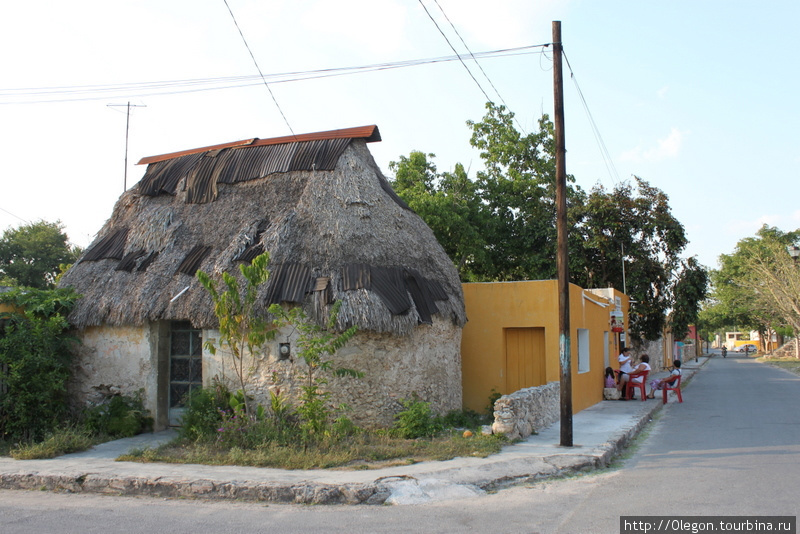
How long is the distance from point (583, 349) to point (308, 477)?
10.5 meters

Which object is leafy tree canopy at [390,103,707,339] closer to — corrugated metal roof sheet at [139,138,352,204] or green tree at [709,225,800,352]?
corrugated metal roof sheet at [139,138,352,204]

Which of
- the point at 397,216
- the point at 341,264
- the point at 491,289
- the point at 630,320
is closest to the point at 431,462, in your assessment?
the point at 341,264

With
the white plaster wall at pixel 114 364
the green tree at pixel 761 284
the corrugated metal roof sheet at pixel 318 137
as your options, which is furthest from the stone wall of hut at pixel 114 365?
the green tree at pixel 761 284

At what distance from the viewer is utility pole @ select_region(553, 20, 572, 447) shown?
32.7 ft

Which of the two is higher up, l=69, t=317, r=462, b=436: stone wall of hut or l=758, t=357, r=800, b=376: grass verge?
l=69, t=317, r=462, b=436: stone wall of hut

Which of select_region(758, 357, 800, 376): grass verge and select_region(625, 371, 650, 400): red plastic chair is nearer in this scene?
select_region(625, 371, 650, 400): red plastic chair

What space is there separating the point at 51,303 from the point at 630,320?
21.8m

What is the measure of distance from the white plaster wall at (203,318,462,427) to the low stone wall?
1.66 meters

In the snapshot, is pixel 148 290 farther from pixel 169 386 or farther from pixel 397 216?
pixel 397 216

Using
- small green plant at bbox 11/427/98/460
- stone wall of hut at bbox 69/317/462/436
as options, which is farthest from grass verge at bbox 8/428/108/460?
stone wall of hut at bbox 69/317/462/436

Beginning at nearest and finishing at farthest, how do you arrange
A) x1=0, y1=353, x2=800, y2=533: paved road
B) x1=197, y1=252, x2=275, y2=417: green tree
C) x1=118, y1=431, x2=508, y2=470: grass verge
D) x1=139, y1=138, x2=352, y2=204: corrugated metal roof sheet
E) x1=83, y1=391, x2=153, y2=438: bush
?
1. x1=0, y1=353, x2=800, y2=533: paved road
2. x1=118, y1=431, x2=508, y2=470: grass verge
3. x1=197, y1=252, x2=275, y2=417: green tree
4. x1=83, y1=391, x2=153, y2=438: bush
5. x1=139, y1=138, x2=352, y2=204: corrugated metal roof sheet

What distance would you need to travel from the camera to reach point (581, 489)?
7.69 meters

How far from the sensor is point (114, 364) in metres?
11.7

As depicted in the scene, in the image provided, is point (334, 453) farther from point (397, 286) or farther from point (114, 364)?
point (114, 364)
